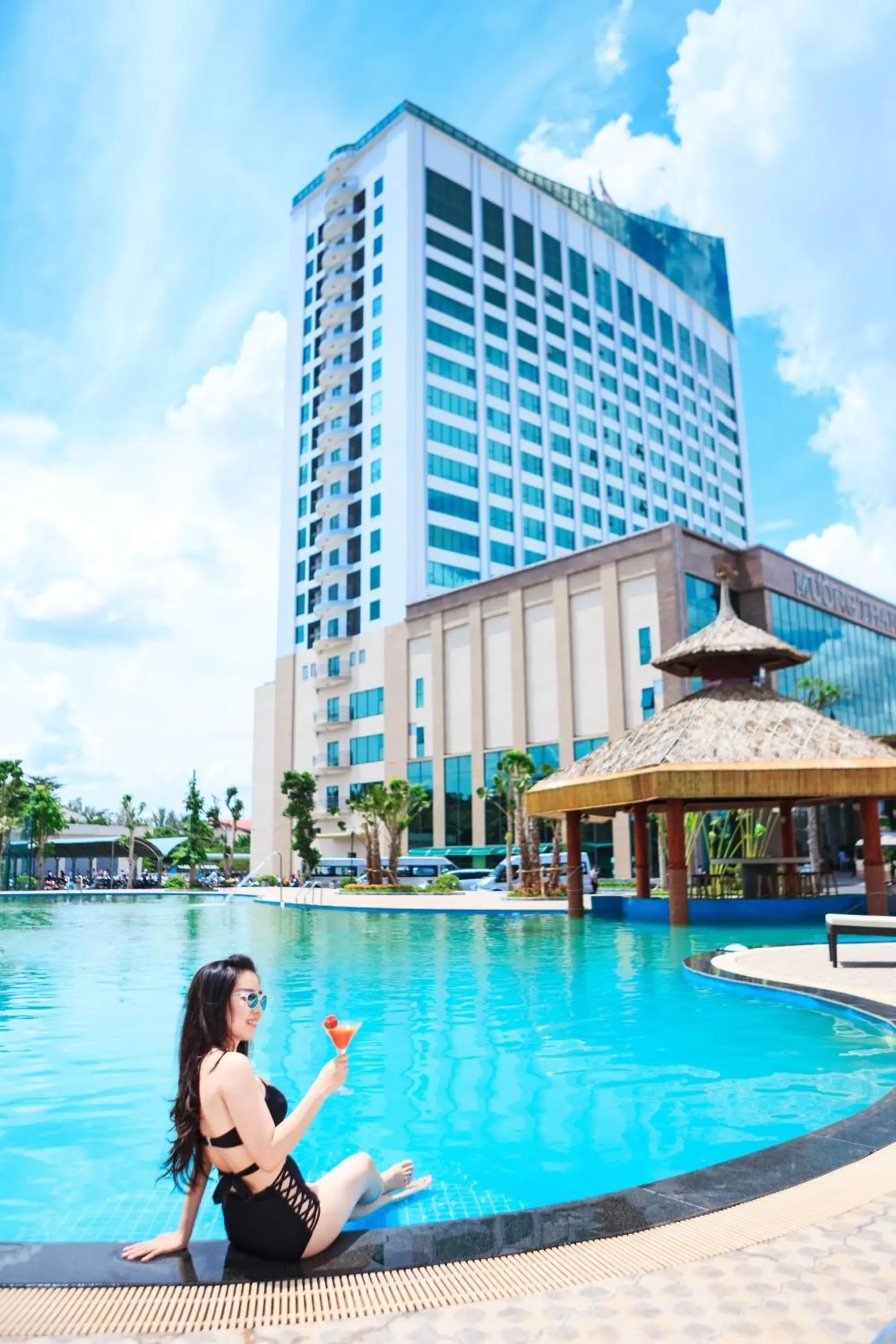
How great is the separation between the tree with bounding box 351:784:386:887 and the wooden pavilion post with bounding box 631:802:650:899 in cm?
1713

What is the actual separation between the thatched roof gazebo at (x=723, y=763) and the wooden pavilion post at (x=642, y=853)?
0.07 metres

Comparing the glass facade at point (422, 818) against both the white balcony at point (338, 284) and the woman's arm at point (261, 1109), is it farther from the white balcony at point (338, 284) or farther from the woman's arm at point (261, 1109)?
the woman's arm at point (261, 1109)

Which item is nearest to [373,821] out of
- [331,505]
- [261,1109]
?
[331,505]

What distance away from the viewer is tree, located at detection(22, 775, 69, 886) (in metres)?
57.7

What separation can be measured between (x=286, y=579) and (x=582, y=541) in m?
21.4

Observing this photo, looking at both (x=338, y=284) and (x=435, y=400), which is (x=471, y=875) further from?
(x=338, y=284)

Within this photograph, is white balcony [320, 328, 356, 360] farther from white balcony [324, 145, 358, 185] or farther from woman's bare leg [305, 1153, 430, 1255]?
woman's bare leg [305, 1153, 430, 1255]

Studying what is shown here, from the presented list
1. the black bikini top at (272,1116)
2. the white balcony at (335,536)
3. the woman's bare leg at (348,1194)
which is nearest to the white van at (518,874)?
the white balcony at (335,536)

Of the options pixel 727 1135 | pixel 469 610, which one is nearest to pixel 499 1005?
pixel 727 1135

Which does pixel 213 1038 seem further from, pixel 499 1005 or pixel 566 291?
pixel 566 291

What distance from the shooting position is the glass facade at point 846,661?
4634cm

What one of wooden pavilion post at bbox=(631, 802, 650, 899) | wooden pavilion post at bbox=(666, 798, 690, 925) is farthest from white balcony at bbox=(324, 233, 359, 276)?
wooden pavilion post at bbox=(666, 798, 690, 925)

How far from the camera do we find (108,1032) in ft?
34.1

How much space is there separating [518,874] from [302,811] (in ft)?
70.2
